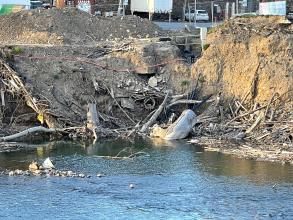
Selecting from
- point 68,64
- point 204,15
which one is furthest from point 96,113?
point 204,15

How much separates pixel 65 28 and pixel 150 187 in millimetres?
21021

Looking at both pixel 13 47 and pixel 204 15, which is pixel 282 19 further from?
pixel 204 15

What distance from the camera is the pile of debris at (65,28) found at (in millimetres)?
42438

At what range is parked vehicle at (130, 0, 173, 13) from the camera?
202 feet

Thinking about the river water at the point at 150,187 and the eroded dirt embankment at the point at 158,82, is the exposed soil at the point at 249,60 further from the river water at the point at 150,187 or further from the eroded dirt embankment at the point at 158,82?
the river water at the point at 150,187

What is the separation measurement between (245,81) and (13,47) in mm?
12416

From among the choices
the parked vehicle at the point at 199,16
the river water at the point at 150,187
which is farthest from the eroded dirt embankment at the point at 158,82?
the parked vehicle at the point at 199,16

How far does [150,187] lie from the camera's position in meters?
24.5

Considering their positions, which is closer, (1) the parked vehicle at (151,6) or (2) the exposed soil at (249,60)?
(2) the exposed soil at (249,60)

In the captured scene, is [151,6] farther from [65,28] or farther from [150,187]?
[150,187]

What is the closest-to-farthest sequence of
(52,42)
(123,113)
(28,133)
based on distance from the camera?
(28,133), (123,113), (52,42)

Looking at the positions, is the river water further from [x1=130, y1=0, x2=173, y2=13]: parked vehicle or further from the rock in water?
[x1=130, y1=0, x2=173, y2=13]: parked vehicle

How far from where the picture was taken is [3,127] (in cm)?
3372

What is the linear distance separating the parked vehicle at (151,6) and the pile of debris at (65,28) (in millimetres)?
16143
